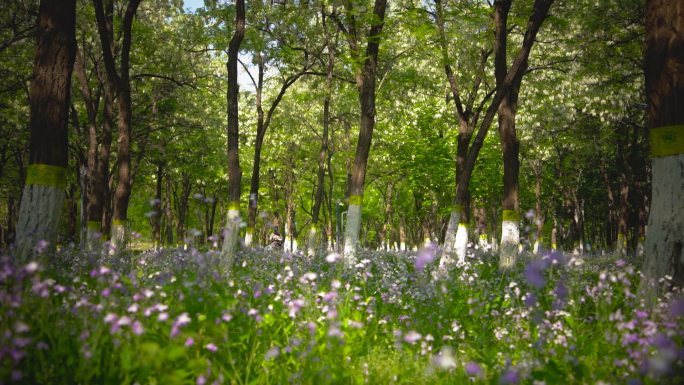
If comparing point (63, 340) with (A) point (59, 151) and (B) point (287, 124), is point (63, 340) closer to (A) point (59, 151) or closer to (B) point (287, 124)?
(A) point (59, 151)

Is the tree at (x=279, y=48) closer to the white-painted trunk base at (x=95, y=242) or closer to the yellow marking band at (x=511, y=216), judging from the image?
the white-painted trunk base at (x=95, y=242)

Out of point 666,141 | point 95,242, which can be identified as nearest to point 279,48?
point 95,242

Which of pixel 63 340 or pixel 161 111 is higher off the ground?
pixel 161 111

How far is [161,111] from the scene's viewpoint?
2642 cm

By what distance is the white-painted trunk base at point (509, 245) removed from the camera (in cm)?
1243

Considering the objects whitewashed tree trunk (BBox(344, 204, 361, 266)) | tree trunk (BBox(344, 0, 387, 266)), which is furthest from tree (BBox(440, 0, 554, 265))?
tree trunk (BBox(344, 0, 387, 266))

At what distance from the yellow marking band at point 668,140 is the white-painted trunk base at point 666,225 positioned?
78 millimetres

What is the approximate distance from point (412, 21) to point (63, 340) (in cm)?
1332

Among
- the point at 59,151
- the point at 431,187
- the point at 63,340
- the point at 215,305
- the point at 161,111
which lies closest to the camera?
the point at 63,340

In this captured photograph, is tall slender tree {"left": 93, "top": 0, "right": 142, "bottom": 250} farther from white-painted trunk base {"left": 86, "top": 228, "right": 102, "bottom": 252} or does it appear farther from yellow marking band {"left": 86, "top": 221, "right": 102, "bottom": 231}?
white-painted trunk base {"left": 86, "top": 228, "right": 102, "bottom": 252}

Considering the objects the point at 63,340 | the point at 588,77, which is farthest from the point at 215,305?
the point at 588,77

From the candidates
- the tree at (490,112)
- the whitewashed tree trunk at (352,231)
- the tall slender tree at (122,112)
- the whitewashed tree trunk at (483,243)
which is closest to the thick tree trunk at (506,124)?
the tree at (490,112)

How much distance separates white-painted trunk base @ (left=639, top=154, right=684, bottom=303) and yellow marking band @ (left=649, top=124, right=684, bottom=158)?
0.08 meters

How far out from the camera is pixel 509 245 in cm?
1264
